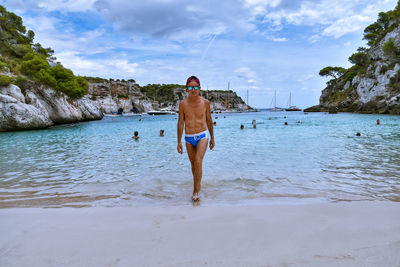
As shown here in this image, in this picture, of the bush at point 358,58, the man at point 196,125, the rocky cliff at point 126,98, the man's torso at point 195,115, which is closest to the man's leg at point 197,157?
the man at point 196,125

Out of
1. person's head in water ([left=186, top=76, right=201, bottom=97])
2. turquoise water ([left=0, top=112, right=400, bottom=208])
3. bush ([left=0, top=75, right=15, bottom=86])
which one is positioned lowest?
turquoise water ([left=0, top=112, right=400, bottom=208])

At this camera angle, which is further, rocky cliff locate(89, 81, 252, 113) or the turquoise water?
rocky cliff locate(89, 81, 252, 113)

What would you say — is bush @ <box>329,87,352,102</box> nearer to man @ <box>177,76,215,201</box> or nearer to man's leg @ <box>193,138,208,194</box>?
man @ <box>177,76,215,201</box>

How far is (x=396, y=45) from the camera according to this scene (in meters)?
52.6

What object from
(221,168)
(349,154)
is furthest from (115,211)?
(349,154)

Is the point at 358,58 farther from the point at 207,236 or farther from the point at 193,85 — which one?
the point at 207,236

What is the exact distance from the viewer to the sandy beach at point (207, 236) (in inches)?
88.5

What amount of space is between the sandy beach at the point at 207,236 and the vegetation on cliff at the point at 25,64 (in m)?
31.2

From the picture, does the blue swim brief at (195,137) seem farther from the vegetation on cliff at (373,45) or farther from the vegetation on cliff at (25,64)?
the vegetation on cliff at (373,45)

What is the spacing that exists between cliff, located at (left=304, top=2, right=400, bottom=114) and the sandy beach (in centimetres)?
5567

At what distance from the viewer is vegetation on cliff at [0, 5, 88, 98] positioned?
1361 inches

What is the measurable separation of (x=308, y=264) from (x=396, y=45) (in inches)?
2751

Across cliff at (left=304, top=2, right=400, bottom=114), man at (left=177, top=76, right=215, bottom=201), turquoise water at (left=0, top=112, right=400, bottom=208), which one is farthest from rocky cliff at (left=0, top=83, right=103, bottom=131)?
cliff at (left=304, top=2, right=400, bottom=114)

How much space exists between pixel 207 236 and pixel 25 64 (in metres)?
42.6
